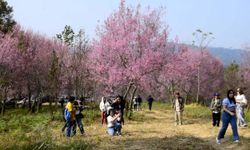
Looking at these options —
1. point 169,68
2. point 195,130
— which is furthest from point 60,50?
point 195,130

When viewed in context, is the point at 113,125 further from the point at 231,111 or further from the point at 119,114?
the point at 231,111

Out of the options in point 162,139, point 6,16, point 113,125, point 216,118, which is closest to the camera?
point 162,139

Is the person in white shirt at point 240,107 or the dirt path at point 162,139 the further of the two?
the person in white shirt at point 240,107

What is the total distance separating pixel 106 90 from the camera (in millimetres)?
33469

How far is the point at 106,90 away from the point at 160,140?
51.4 feet

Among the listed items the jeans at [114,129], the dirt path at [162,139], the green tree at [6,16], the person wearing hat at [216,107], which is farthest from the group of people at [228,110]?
the green tree at [6,16]

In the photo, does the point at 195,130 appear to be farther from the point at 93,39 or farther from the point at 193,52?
the point at 193,52

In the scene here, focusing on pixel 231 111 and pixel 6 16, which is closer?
pixel 231 111

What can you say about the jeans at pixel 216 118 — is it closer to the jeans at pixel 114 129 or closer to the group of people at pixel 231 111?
the group of people at pixel 231 111

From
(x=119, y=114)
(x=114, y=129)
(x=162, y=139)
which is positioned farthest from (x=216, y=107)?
(x=114, y=129)

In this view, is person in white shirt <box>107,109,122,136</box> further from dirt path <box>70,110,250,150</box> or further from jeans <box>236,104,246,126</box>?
jeans <box>236,104,246,126</box>

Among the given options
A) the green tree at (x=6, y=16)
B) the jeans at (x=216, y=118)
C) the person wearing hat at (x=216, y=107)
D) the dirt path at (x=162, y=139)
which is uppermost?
the green tree at (x=6, y=16)

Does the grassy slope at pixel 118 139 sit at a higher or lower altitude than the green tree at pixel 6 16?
lower

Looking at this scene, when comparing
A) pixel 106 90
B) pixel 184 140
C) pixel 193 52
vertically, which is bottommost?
pixel 184 140
